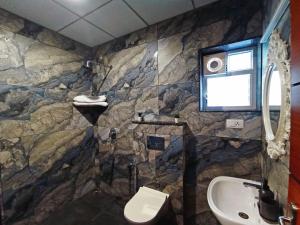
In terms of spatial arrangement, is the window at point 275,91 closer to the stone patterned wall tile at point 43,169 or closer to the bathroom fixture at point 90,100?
A: the bathroom fixture at point 90,100

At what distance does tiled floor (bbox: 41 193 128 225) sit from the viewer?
180cm

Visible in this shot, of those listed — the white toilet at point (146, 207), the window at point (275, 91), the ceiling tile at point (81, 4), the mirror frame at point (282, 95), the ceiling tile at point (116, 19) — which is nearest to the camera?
the mirror frame at point (282, 95)

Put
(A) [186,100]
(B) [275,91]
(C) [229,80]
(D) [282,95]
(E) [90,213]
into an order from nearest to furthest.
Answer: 1. (D) [282,95]
2. (B) [275,91]
3. (C) [229,80]
4. (A) [186,100]
5. (E) [90,213]

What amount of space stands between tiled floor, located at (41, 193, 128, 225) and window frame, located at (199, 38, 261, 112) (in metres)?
1.74

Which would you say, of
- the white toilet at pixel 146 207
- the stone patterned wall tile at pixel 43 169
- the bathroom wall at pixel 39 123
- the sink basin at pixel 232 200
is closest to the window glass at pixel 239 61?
the sink basin at pixel 232 200

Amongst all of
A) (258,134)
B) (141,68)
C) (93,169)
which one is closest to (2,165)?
(93,169)

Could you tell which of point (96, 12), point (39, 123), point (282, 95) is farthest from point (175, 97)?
point (39, 123)

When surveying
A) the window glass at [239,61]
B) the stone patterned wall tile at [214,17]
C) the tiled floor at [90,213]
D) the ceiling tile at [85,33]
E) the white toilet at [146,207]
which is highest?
the ceiling tile at [85,33]

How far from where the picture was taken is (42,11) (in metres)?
1.58

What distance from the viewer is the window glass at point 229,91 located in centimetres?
146

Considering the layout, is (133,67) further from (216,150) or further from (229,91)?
(216,150)

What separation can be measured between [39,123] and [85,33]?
1.32 meters

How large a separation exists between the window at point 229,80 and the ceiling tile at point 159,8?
1.80 ft

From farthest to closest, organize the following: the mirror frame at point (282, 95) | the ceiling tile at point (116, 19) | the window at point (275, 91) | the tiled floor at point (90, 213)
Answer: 1. the tiled floor at point (90, 213)
2. the ceiling tile at point (116, 19)
3. the window at point (275, 91)
4. the mirror frame at point (282, 95)
